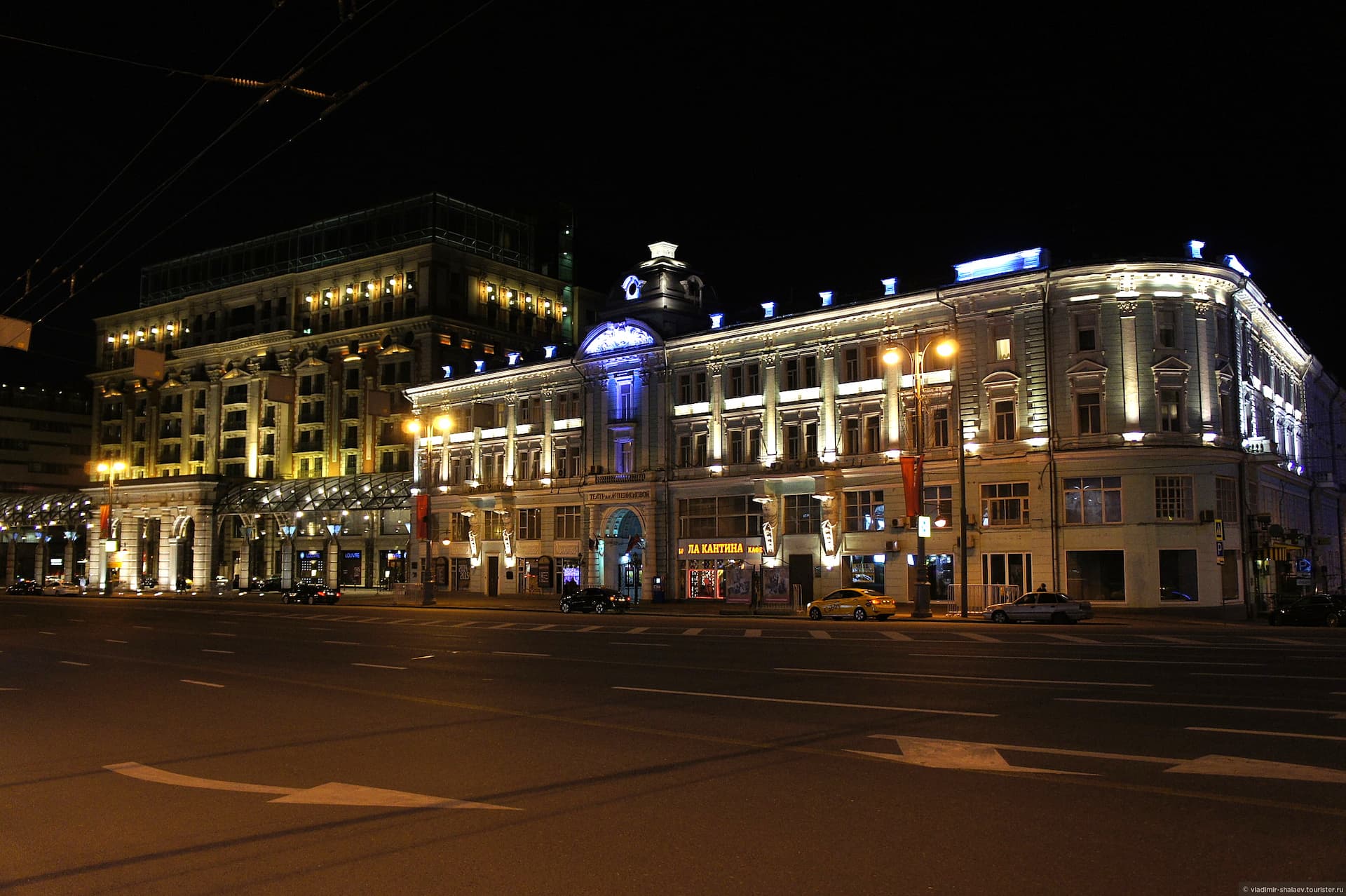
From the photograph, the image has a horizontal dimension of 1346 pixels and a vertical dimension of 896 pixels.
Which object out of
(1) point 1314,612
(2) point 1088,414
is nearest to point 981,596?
(2) point 1088,414

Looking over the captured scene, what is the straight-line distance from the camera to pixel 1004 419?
47.8 metres

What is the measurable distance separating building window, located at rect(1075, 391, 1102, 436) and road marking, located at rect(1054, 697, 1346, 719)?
32.3 metres

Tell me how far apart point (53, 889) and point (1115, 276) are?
45418mm

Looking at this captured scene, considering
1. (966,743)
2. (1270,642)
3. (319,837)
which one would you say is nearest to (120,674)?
(319,837)

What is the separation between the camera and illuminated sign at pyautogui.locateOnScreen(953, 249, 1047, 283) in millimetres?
47031

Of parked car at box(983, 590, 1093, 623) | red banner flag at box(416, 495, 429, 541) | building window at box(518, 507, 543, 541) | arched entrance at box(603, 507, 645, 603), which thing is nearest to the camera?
parked car at box(983, 590, 1093, 623)

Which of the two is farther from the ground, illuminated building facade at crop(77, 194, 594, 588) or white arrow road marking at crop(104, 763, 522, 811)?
illuminated building facade at crop(77, 194, 594, 588)

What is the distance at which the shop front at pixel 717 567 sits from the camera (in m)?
54.9

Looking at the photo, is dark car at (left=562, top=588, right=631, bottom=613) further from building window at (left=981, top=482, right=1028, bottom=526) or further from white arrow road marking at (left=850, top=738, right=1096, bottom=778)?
white arrow road marking at (left=850, top=738, right=1096, bottom=778)

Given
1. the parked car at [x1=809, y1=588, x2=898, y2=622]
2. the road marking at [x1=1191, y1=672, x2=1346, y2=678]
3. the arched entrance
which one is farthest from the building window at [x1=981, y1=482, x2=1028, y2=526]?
the road marking at [x1=1191, y1=672, x2=1346, y2=678]

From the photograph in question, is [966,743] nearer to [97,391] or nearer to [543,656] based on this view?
[543,656]

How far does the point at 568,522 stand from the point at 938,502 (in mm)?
24298

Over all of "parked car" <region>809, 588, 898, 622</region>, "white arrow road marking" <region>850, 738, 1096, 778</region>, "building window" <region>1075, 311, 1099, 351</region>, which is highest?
"building window" <region>1075, 311, 1099, 351</region>

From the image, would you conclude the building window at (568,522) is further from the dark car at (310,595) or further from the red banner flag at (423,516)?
the dark car at (310,595)
